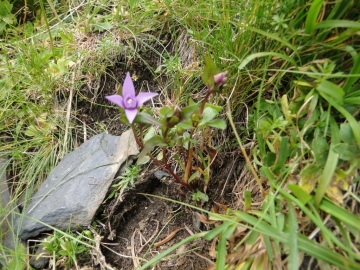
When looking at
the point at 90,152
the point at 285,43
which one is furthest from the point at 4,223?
the point at 285,43

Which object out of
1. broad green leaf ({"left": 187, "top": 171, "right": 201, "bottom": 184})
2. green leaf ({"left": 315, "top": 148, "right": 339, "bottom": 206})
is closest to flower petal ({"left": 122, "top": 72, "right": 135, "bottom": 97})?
broad green leaf ({"left": 187, "top": 171, "right": 201, "bottom": 184})

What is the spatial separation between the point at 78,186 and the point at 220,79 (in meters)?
0.87

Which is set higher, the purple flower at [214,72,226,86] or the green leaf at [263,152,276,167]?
the purple flower at [214,72,226,86]

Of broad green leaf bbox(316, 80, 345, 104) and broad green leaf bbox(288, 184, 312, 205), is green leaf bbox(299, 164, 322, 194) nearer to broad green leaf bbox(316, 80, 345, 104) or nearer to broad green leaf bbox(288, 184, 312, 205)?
broad green leaf bbox(288, 184, 312, 205)

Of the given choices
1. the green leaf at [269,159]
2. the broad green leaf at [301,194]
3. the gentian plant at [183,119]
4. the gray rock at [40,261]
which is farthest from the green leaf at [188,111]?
the gray rock at [40,261]

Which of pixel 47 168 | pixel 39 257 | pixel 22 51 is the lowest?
pixel 39 257

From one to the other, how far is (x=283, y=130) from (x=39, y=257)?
115cm

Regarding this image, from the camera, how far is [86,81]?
195 cm

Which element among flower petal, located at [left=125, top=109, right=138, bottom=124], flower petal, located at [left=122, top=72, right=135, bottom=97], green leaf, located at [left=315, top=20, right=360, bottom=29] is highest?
green leaf, located at [left=315, top=20, right=360, bottom=29]

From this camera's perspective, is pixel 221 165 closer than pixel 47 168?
Yes

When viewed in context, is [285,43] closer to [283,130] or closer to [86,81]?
[283,130]

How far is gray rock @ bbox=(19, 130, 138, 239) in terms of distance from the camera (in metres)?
1.54

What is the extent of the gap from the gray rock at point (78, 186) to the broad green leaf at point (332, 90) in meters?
0.83

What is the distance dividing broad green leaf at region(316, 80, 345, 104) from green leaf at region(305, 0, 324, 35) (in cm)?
18
